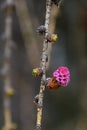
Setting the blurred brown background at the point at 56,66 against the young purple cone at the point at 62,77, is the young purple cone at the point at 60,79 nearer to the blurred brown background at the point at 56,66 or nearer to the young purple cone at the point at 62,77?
the young purple cone at the point at 62,77

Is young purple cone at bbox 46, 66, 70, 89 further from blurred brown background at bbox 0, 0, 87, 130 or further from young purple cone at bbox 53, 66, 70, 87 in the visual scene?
blurred brown background at bbox 0, 0, 87, 130

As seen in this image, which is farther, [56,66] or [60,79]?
[56,66]

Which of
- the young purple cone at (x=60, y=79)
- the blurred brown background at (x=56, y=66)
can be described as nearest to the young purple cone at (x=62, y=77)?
the young purple cone at (x=60, y=79)

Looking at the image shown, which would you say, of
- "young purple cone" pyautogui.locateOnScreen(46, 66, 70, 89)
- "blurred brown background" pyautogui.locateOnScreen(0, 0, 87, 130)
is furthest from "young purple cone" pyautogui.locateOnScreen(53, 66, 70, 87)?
"blurred brown background" pyautogui.locateOnScreen(0, 0, 87, 130)

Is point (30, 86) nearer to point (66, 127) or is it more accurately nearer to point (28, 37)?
point (66, 127)

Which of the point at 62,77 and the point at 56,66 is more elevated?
the point at 56,66

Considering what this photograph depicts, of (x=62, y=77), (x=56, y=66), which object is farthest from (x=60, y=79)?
(x=56, y=66)

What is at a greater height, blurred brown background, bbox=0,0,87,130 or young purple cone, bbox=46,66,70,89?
blurred brown background, bbox=0,0,87,130

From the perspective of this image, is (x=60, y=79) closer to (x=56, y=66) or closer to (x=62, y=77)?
(x=62, y=77)

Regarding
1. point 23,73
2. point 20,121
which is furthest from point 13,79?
point 20,121
